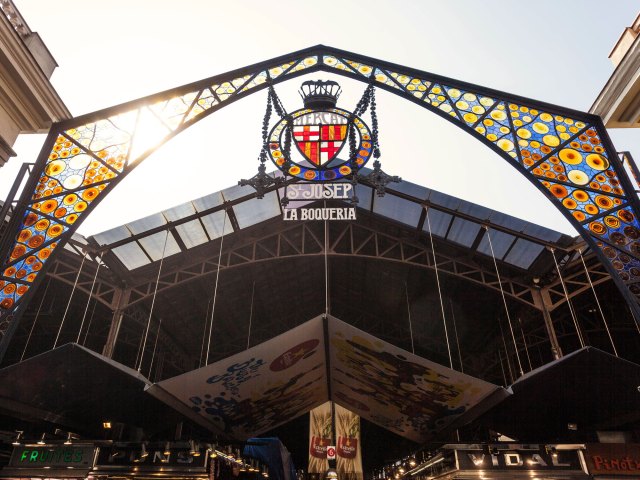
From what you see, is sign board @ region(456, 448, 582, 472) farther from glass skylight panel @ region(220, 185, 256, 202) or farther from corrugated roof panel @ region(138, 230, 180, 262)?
corrugated roof panel @ region(138, 230, 180, 262)

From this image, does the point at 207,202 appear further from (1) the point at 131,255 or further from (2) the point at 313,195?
(2) the point at 313,195

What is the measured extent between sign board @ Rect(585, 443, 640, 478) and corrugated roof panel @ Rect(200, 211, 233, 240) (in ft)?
35.4

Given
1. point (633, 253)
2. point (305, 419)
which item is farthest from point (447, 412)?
point (305, 419)

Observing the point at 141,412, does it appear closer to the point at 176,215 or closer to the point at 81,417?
the point at 81,417

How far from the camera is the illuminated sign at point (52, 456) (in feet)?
28.9

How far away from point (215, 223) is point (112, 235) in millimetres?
2864

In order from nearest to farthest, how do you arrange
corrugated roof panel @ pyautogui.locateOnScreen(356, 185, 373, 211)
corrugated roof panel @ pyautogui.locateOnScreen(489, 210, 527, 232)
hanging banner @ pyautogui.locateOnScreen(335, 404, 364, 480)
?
corrugated roof panel @ pyautogui.locateOnScreen(489, 210, 527, 232) < corrugated roof panel @ pyautogui.locateOnScreen(356, 185, 373, 211) < hanging banner @ pyautogui.locateOnScreen(335, 404, 364, 480)

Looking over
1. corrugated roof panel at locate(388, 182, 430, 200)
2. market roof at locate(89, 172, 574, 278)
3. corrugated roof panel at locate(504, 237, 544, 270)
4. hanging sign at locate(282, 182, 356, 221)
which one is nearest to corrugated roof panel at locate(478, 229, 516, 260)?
market roof at locate(89, 172, 574, 278)

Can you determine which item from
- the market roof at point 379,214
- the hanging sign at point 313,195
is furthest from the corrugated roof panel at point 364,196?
the hanging sign at point 313,195

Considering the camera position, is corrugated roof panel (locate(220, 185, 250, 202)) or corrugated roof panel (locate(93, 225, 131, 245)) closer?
corrugated roof panel (locate(93, 225, 131, 245))

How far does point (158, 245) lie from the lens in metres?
12.6

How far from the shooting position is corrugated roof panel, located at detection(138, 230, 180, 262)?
12289 mm

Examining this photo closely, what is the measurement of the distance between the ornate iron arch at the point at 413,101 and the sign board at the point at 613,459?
24.2ft

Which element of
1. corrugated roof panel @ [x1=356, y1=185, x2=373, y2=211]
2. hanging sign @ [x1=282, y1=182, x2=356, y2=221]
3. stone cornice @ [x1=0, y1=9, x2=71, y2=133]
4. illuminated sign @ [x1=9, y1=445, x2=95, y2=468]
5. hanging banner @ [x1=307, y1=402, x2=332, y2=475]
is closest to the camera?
stone cornice @ [x1=0, y1=9, x2=71, y2=133]
